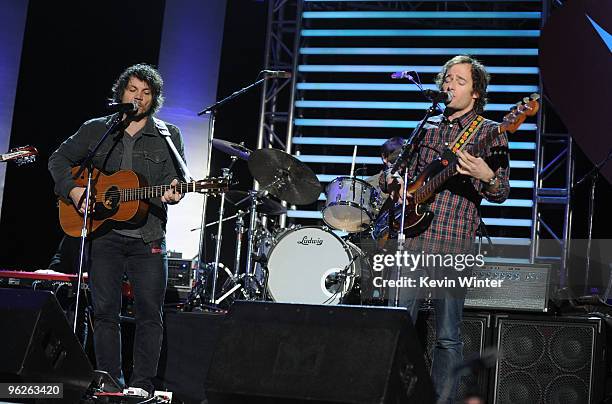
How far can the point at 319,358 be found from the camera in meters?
3.20

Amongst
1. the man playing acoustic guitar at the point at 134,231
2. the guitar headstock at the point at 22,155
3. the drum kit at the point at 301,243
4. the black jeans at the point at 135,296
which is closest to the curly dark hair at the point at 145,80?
the man playing acoustic guitar at the point at 134,231

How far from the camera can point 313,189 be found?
23.3 feet

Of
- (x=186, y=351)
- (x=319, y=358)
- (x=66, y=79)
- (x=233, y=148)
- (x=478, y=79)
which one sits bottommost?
(x=186, y=351)

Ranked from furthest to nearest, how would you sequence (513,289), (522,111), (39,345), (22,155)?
(22,155)
(513,289)
(522,111)
(39,345)

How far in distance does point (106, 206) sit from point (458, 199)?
2.27 metres

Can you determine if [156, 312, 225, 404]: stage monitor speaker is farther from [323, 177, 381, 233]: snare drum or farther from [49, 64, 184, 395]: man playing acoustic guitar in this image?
[323, 177, 381, 233]: snare drum

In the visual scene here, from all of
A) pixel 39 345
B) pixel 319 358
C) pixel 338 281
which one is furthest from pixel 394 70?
pixel 319 358

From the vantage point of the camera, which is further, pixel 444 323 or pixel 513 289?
pixel 513 289

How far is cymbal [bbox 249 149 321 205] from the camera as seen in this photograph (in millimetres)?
7000

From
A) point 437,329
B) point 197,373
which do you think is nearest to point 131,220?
point 197,373

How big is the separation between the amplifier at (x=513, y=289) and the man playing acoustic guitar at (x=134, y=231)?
6.89 feet

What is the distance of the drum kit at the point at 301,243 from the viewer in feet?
23.2

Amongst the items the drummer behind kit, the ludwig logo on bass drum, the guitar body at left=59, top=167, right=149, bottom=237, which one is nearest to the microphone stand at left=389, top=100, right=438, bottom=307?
the guitar body at left=59, top=167, right=149, bottom=237

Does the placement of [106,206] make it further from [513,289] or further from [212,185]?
[513,289]
